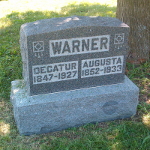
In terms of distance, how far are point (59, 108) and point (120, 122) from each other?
2.59 feet

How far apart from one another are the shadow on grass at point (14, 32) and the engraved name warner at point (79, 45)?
1.30m

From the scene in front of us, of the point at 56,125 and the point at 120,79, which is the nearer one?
the point at 56,125

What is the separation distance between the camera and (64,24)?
9.37 ft

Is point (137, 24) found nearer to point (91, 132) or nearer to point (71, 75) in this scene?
point (71, 75)

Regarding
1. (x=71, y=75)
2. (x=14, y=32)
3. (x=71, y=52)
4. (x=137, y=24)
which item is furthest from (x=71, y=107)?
→ (x=14, y=32)

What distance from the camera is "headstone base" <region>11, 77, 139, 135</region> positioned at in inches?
113

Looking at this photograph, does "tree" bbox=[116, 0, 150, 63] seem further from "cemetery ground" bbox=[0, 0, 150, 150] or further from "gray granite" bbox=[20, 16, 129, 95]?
"gray granite" bbox=[20, 16, 129, 95]

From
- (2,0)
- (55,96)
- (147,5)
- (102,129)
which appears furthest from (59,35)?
(2,0)

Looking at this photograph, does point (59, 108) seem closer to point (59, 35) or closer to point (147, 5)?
point (59, 35)

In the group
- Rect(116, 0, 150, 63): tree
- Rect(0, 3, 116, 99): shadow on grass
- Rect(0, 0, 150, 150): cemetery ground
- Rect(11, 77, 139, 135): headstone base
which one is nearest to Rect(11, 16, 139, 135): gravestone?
Rect(11, 77, 139, 135): headstone base

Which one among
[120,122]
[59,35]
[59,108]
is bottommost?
[120,122]

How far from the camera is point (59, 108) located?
9.61 ft

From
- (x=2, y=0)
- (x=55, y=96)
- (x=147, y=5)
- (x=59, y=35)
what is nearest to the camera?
(x=59, y=35)

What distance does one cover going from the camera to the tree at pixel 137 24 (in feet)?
13.6
